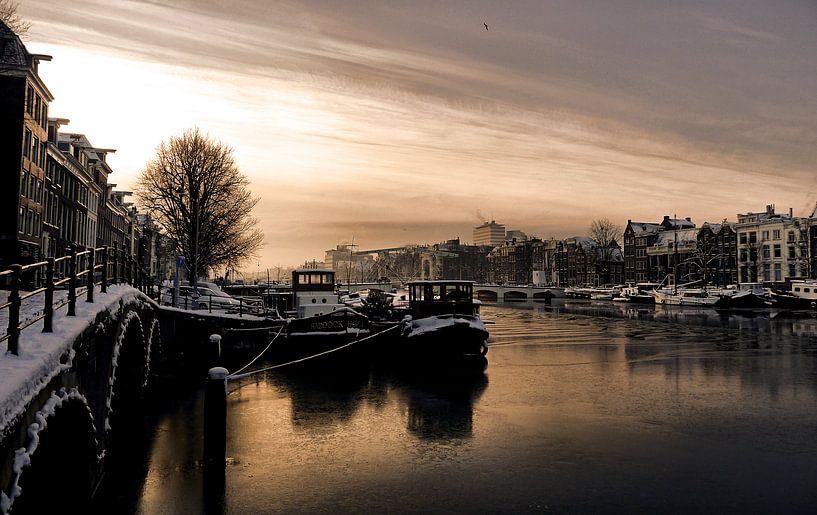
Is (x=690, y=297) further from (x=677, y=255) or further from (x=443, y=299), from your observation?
(x=443, y=299)

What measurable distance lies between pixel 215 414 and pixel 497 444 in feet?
22.0

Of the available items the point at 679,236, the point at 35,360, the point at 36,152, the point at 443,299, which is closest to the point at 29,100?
the point at 36,152

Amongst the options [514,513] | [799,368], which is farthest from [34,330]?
[799,368]

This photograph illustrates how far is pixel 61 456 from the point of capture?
8.66m

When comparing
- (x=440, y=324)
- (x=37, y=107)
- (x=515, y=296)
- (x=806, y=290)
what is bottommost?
(x=515, y=296)

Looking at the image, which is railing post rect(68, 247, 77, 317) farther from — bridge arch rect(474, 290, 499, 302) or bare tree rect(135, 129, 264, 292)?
bridge arch rect(474, 290, 499, 302)

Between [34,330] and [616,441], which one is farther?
[616,441]

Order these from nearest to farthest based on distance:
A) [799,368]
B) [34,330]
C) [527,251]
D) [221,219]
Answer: [34,330]
[799,368]
[221,219]
[527,251]

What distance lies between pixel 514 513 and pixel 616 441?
5.29 metres

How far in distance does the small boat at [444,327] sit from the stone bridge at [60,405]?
53.6 feet

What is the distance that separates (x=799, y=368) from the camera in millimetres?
25078

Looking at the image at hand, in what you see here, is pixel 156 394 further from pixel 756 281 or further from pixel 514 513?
pixel 756 281

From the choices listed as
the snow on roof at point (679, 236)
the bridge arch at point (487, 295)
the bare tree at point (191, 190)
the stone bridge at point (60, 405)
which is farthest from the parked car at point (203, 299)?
the snow on roof at point (679, 236)

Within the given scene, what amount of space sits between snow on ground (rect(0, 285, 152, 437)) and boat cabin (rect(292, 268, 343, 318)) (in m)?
22.9
